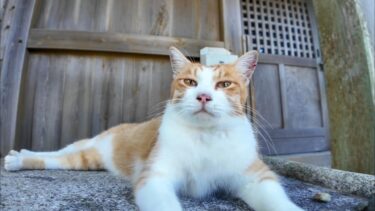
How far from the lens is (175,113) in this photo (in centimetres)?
116

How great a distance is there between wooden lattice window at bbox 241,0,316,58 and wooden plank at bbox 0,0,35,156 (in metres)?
2.35

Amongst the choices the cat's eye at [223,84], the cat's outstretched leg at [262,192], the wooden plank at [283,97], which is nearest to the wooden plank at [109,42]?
the wooden plank at [283,97]

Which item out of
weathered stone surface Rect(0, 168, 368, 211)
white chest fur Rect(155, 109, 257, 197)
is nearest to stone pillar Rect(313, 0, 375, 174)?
weathered stone surface Rect(0, 168, 368, 211)

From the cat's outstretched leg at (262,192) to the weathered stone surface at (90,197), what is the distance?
0.05m

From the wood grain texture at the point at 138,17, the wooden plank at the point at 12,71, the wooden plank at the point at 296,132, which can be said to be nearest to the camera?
the wooden plank at the point at 12,71

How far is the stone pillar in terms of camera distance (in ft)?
4.44

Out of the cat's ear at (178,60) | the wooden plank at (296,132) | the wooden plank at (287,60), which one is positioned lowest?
the wooden plank at (296,132)

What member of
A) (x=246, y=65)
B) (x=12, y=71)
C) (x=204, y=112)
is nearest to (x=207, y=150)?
(x=204, y=112)

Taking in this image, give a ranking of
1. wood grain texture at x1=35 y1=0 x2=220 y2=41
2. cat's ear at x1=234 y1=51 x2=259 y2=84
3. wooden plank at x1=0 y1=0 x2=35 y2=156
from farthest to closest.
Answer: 1. wood grain texture at x1=35 y1=0 x2=220 y2=41
2. wooden plank at x1=0 y1=0 x2=35 y2=156
3. cat's ear at x1=234 y1=51 x2=259 y2=84

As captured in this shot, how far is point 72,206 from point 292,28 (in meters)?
3.17

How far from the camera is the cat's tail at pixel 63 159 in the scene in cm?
158

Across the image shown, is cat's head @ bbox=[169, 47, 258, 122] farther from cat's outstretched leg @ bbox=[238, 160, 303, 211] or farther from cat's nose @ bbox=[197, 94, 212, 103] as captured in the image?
cat's outstretched leg @ bbox=[238, 160, 303, 211]

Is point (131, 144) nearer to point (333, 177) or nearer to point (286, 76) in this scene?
→ point (333, 177)

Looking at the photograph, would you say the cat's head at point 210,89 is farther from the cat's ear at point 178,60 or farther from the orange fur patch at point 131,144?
the orange fur patch at point 131,144
